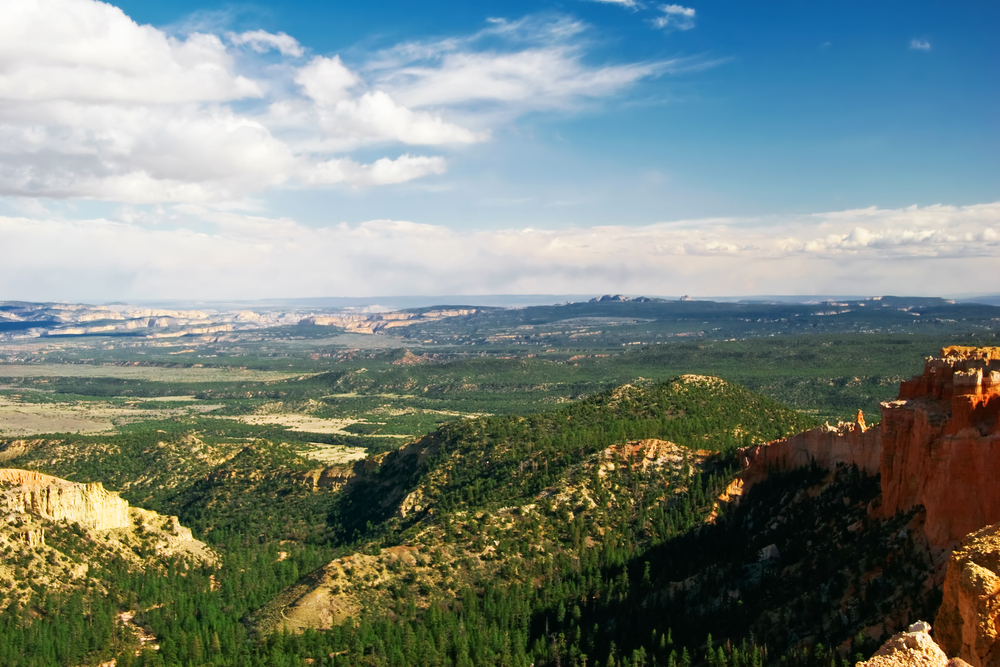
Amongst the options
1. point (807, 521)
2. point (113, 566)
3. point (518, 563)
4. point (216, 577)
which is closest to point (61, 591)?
point (113, 566)

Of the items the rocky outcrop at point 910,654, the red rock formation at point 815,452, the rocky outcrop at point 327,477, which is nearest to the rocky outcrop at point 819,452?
the red rock formation at point 815,452

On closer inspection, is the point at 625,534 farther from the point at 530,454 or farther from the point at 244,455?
the point at 244,455

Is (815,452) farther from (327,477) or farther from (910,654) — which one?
(327,477)

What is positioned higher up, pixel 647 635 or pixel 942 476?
pixel 942 476

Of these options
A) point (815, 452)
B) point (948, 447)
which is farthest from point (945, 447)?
point (815, 452)

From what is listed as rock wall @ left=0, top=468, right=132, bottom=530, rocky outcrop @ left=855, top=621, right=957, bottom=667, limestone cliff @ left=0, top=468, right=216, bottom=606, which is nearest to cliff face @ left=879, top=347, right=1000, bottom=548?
rocky outcrop @ left=855, top=621, right=957, bottom=667

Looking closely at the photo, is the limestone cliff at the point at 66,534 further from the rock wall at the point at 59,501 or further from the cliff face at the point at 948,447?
the cliff face at the point at 948,447
